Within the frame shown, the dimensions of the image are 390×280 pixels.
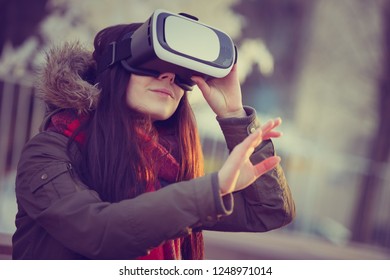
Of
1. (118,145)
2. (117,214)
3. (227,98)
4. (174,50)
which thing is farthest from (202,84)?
(117,214)

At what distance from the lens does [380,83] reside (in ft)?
17.9

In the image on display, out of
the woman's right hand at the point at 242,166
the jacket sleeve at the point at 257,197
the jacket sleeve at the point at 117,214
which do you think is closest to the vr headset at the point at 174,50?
the jacket sleeve at the point at 257,197

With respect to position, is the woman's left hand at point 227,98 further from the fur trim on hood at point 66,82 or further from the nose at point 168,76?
the fur trim on hood at point 66,82

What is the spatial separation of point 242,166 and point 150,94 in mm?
419

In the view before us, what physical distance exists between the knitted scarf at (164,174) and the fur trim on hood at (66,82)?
1.6 inches

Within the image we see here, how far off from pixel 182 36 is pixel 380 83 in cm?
426

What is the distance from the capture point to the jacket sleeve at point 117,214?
4.52 ft

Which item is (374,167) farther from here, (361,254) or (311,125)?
(311,125)

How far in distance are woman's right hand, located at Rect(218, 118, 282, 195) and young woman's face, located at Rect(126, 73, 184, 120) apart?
1.24ft

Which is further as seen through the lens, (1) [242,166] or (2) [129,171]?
(2) [129,171]

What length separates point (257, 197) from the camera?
1.82 metres

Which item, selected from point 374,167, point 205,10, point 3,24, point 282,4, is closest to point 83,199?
point 205,10

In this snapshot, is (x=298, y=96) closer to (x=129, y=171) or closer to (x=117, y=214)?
(x=129, y=171)

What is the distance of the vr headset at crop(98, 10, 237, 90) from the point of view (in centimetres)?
160
